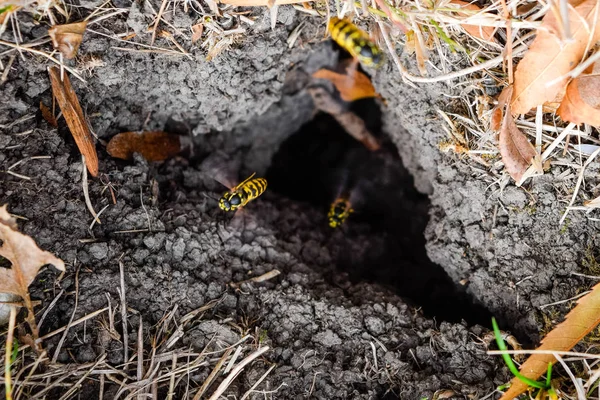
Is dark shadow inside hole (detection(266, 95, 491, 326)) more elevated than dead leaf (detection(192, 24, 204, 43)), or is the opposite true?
dead leaf (detection(192, 24, 204, 43))

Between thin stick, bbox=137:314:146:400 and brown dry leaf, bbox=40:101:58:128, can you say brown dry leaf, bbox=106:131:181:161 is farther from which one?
thin stick, bbox=137:314:146:400

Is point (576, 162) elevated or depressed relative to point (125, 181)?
elevated

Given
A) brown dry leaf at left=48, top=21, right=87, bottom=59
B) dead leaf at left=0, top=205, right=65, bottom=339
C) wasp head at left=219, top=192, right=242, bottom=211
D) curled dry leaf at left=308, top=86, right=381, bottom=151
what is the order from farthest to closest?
curled dry leaf at left=308, top=86, right=381, bottom=151
wasp head at left=219, top=192, right=242, bottom=211
brown dry leaf at left=48, top=21, right=87, bottom=59
dead leaf at left=0, top=205, right=65, bottom=339

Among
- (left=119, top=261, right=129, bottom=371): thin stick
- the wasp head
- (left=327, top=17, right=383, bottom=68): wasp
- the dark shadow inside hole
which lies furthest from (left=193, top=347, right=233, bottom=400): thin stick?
(left=327, top=17, right=383, bottom=68): wasp

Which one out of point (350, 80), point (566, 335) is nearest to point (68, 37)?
point (350, 80)

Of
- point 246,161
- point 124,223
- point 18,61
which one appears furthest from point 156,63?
point 246,161

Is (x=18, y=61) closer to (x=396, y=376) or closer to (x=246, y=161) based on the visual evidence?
(x=246, y=161)

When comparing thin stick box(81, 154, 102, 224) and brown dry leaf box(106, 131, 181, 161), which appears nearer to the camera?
thin stick box(81, 154, 102, 224)
